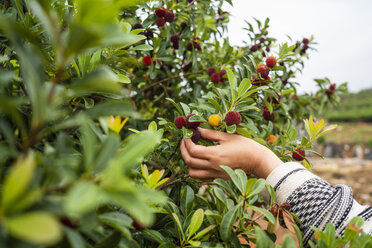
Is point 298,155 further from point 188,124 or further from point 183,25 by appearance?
point 183,25

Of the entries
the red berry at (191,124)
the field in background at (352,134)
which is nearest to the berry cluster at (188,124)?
the red berry at (191,124)

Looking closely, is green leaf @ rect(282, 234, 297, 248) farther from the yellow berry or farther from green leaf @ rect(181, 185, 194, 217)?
the yellow berry

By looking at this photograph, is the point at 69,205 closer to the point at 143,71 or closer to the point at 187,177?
the point at 187,177

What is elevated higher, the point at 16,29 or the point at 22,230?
the point at 16,29

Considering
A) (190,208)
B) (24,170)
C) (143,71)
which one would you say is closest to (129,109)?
(24,170)

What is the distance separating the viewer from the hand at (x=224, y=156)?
2.88 feet

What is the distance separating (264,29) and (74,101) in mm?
1287

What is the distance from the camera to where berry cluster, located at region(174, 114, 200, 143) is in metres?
0.91

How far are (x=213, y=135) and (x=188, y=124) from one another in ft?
0.30

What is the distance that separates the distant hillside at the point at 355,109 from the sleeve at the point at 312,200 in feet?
49.0

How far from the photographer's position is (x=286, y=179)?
0.88 m

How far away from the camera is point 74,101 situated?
0.95 m

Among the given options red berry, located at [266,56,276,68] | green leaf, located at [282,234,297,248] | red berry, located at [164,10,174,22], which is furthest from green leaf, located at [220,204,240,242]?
red berry, located at [164,10,174,22]

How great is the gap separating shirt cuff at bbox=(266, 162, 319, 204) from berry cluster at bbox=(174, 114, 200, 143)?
28 centimetres
